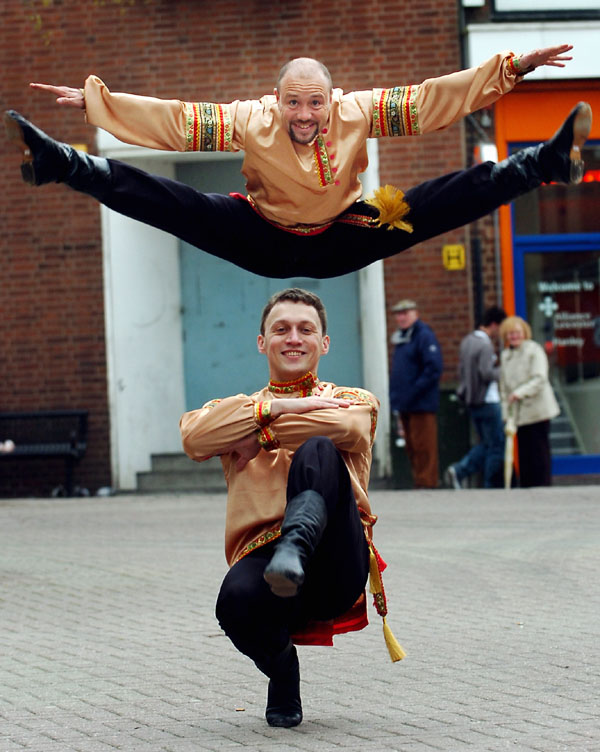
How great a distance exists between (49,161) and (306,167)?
3.37ft

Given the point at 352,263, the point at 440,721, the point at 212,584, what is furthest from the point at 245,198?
the point at 212,584

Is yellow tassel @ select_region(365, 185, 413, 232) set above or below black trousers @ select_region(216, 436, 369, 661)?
above

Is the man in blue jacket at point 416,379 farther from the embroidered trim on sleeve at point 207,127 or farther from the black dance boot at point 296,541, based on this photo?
the black dance boot at point 296,541

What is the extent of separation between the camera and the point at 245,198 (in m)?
5.79

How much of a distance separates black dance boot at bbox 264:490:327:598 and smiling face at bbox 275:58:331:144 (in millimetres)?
1525

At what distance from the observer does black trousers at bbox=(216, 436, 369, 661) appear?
4.99m

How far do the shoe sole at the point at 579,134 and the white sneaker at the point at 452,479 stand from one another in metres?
8.93

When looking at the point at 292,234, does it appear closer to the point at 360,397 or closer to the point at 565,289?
the point at 360,397

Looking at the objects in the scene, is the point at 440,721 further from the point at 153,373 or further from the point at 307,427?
the point at 153,373

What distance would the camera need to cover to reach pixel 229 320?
53.1 ft

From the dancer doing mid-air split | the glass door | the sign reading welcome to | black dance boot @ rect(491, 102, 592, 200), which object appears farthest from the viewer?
the glass door

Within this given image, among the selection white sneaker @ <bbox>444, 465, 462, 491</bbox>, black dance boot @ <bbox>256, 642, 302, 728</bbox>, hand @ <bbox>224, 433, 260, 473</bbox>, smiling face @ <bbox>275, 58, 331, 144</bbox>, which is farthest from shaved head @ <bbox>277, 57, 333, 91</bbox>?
white sneaker @ <bbox>444, 465, 462, 491</bbox>

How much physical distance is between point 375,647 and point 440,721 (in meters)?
1.93

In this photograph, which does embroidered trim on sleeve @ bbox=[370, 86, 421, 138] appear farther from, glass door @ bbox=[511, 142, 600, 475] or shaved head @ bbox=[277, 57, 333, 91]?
glass door @ bbox=[511, 142, 600, 475]
